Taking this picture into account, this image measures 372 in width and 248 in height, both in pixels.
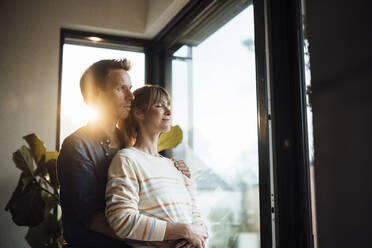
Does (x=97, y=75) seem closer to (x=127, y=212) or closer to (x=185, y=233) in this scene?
(x=127, y=212)

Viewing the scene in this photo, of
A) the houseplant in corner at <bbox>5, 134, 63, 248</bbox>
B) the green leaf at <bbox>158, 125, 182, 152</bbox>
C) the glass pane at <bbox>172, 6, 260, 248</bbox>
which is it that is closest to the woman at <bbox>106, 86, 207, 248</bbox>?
the glass pane at <bbox>172, 6, 260, 248</bbox>

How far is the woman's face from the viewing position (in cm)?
168

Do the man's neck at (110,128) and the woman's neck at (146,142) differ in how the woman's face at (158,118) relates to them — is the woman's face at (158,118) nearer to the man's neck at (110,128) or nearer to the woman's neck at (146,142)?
the woman's neck at (146,142)

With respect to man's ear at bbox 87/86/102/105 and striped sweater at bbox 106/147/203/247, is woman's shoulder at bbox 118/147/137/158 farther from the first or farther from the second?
man's ear at bbox 87/86/102/105

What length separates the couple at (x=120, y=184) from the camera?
4.55 ft

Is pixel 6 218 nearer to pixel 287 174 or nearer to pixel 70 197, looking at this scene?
pixel 70 197

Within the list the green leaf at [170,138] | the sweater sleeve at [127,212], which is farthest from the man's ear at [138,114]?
the green leaf at [170,138]

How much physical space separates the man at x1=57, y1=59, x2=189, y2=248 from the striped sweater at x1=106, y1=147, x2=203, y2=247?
6cm

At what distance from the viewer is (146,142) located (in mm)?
1674

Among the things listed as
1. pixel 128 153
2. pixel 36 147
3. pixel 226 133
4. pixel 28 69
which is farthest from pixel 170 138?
pixel 28 69

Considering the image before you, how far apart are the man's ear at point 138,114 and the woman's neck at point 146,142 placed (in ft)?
0.19

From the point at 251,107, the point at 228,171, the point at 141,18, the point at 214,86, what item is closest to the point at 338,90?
the point at 251,107

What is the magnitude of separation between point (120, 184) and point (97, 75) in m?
0.51

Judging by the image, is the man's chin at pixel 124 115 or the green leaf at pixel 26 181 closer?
the man's chin at pixel 124 115
